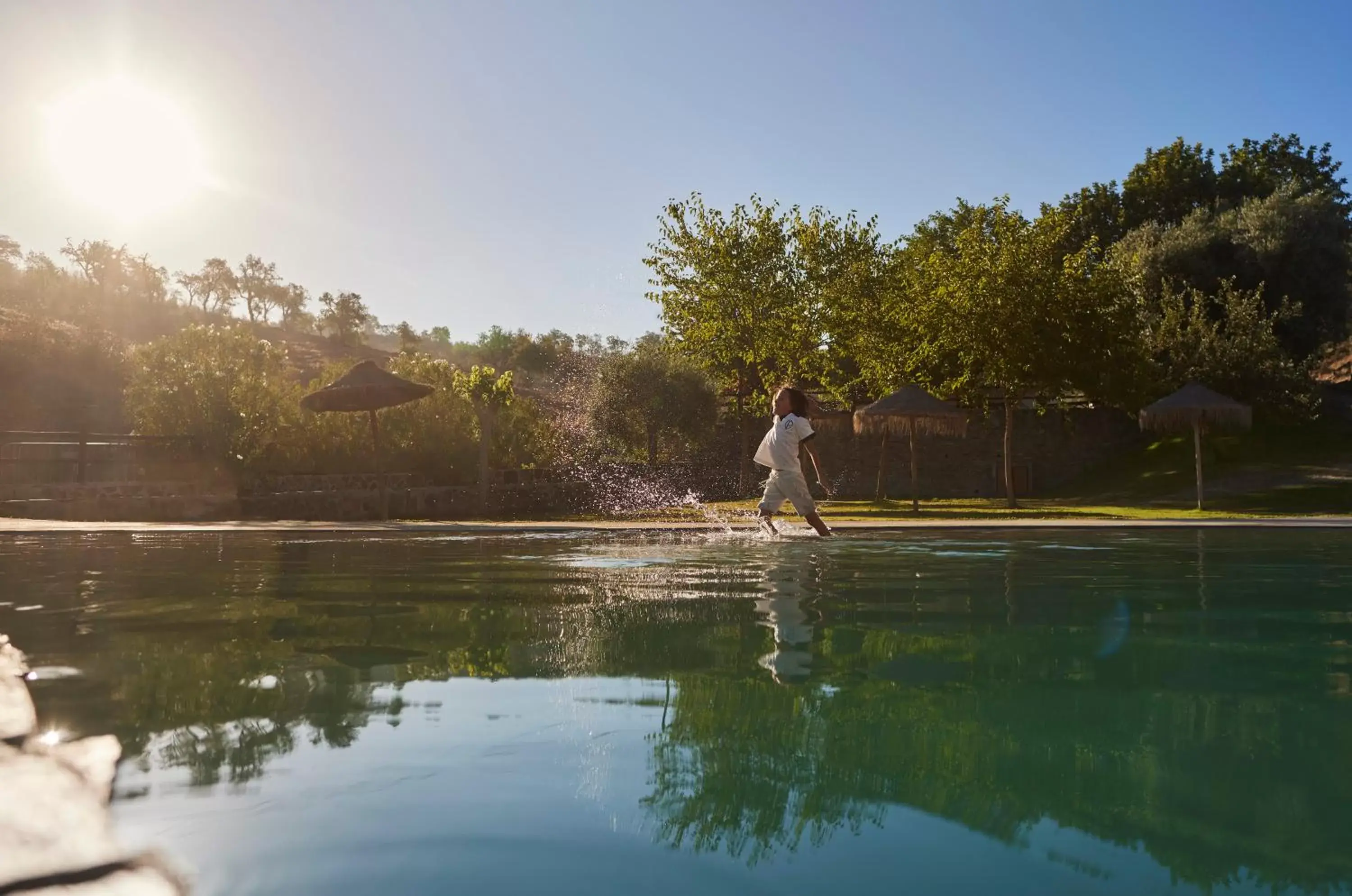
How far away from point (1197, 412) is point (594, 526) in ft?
54.6

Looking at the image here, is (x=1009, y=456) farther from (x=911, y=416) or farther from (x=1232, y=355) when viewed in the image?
(x=1232, y=355)

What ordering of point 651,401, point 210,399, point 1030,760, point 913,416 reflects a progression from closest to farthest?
1. point 1030,760
2. point 210,399
3. point 913,416
4. point 651,401

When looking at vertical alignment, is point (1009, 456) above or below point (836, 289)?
below

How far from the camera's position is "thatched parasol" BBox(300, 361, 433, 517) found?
2166 cm

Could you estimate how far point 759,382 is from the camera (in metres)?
37.9

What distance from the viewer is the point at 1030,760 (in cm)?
413

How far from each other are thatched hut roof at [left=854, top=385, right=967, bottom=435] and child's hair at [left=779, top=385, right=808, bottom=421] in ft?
40.6

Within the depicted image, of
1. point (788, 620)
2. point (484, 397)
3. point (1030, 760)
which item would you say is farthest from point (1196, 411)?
point (1030, 760)

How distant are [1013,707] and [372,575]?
7799 millimetres

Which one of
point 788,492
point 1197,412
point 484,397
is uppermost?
point 484,397

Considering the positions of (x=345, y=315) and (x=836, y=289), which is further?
(x=345, y=315)

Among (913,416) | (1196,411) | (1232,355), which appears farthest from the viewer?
(1232,355)

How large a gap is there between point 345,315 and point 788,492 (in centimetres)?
10131

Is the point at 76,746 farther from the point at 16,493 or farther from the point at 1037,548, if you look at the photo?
the point at 16,493
